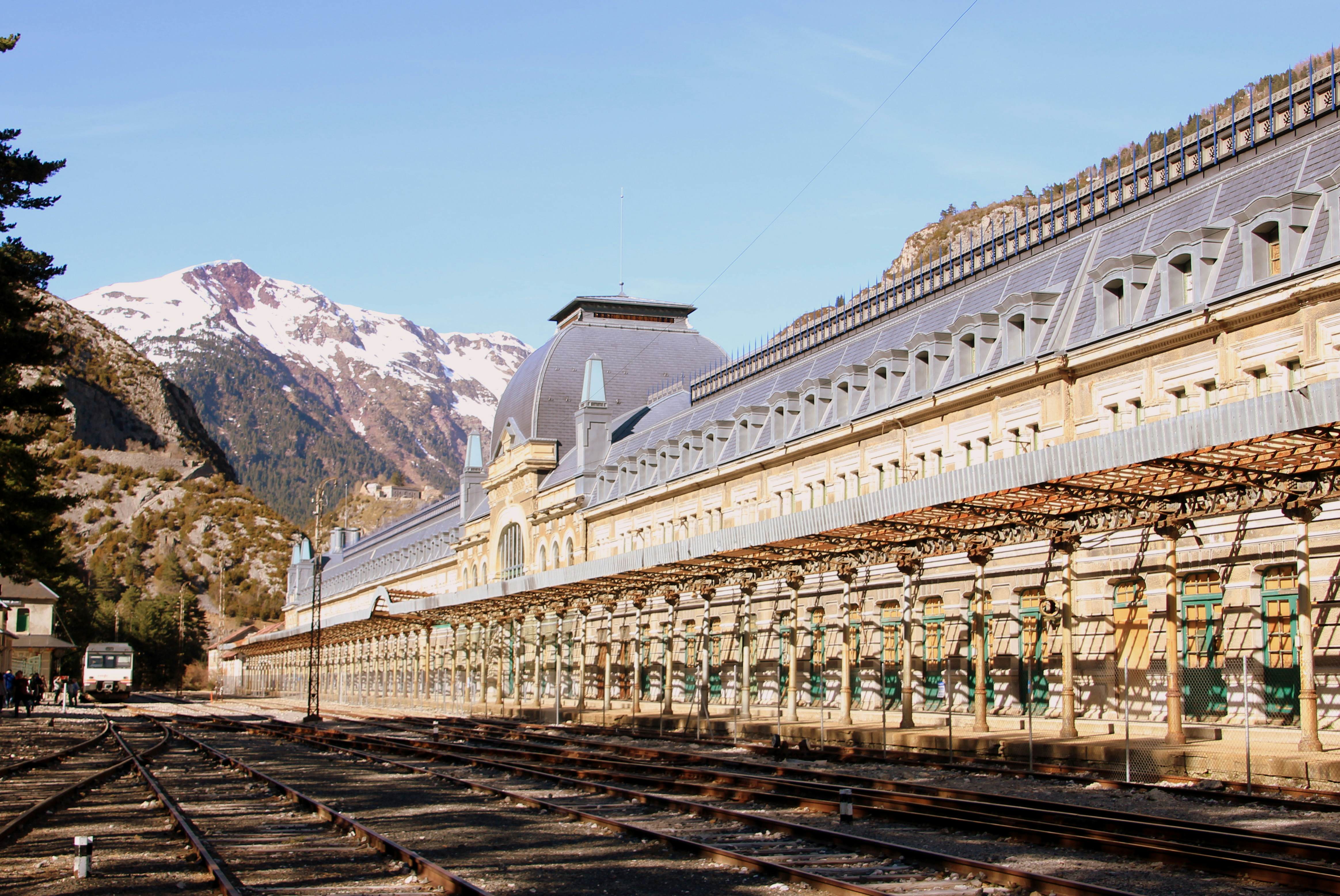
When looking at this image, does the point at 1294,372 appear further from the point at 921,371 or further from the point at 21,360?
the point at 21,360

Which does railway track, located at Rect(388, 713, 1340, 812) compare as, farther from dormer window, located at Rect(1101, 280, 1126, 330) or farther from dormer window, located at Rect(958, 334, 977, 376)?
dormer window, located at Rect(958, 334, 977, 376)

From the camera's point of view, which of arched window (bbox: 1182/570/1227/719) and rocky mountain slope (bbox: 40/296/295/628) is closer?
arched window (bbox: 1182/570/1227/719)

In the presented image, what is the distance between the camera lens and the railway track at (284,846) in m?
12.7

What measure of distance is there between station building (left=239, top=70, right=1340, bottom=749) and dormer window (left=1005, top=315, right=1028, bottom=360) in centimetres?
6

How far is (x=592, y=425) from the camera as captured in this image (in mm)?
73562

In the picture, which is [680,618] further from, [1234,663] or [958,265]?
[1234,663]

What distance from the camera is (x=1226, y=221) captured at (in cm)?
2995

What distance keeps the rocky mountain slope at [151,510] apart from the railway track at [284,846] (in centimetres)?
15417

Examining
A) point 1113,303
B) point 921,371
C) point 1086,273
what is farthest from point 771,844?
point 921,371

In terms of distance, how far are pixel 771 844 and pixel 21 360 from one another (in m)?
25.2

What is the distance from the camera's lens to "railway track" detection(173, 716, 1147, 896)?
11664mm

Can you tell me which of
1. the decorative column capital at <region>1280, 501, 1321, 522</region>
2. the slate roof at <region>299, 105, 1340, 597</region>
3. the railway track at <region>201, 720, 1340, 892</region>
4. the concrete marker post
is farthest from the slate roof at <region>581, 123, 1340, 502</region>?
the concrete marker post

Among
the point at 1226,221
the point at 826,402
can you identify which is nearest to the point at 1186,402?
the point at 1226,221

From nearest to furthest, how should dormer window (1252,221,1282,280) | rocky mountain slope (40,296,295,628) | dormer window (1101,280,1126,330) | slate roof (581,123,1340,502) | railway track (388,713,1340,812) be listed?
railway track (388,713,1340,812), dormer window (1252,221,1282,280), slate roof (581,123,1340,502), dormer window (1101,280,1126,330), rocky mountain slope (40,296,295,628)
